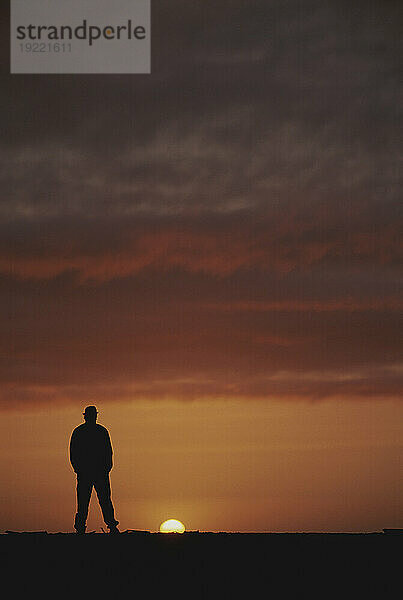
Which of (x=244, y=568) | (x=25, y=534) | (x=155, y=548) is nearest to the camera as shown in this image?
(x=244, y=568)

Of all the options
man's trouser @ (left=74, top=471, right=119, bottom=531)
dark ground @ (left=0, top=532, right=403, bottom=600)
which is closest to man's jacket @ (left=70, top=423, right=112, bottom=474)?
man's trouser @ (left=74, top=471, right=119, bottom=531)

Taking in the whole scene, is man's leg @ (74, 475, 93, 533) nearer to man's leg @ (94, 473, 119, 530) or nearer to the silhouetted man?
the silhouetted man

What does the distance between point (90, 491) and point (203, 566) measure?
606cm

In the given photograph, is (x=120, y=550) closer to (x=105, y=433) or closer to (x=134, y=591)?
(x=134, y=591)

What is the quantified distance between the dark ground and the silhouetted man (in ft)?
11.6

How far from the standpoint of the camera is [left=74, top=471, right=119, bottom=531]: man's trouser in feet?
60.5

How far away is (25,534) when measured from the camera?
53.1ft

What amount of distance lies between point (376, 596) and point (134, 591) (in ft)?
9.17

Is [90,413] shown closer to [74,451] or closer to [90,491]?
[74,451]

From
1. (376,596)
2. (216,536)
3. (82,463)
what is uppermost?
(82,463)

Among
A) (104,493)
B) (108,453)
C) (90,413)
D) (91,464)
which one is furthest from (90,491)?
(90,413)

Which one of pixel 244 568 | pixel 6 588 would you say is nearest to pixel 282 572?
pixel 244 568

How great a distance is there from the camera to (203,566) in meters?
13.0

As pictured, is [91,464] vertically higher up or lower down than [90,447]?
lower down
